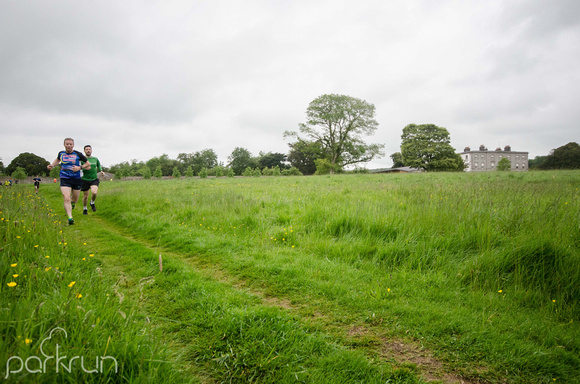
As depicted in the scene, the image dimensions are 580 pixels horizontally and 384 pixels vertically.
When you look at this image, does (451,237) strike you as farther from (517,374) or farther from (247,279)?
(247,279)

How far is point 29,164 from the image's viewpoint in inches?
2835

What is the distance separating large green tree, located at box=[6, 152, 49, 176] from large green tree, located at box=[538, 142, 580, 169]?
136 m

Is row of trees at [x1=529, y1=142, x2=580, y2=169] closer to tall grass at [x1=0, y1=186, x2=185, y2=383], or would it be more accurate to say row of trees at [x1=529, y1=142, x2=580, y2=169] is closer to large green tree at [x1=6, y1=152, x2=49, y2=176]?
tall grass at [x1=0, y1=186, x2=185, y2=383]

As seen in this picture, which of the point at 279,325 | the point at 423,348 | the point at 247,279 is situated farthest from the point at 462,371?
the point at 247,279

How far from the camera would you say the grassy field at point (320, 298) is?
216cm

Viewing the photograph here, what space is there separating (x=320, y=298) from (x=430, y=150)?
60.2 m

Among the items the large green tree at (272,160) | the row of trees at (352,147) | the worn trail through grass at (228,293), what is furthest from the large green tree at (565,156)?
the worn trail through grass at (228,293)

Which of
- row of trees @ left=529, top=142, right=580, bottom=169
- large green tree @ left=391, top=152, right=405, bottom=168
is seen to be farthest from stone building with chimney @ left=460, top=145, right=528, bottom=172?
row of trees @ left=529, top=142, right=580, bottom=169

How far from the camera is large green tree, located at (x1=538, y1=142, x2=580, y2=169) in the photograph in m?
56.1

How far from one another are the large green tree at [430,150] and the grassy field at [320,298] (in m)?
54.9

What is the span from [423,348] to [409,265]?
6.21 feet

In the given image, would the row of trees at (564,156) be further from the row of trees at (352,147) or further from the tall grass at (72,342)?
the tall grass at (72,342)

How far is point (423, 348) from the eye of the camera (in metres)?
2.60

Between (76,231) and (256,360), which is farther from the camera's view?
(76,231)
